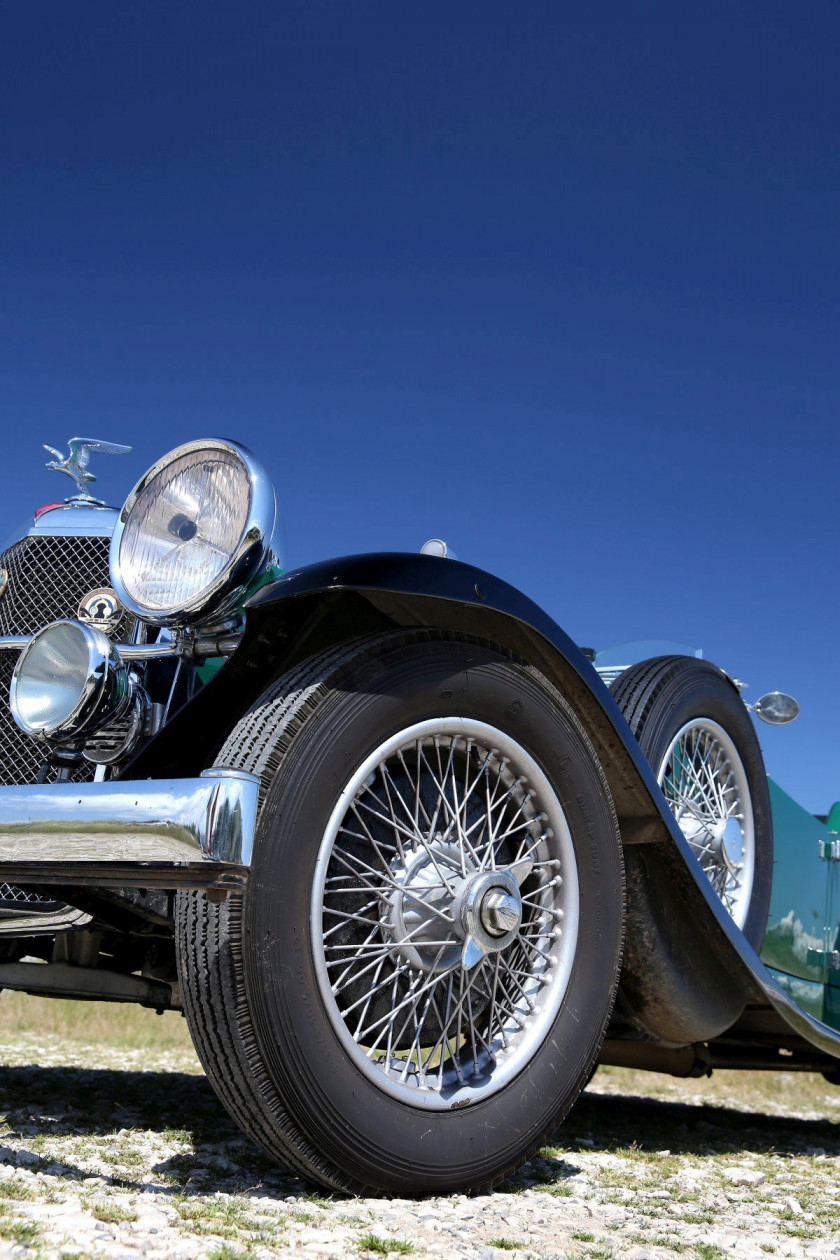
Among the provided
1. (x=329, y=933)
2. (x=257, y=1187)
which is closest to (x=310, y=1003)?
(x=329, y=933)

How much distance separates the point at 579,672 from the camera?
261cm

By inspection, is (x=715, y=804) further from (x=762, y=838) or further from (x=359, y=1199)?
(x=359, y=1199)

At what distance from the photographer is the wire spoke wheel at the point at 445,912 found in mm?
2162

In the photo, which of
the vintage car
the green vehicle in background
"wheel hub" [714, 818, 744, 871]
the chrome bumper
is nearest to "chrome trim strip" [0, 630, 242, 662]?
the vintage car

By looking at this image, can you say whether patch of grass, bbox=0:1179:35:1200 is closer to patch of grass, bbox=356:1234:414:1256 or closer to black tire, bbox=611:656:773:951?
patch of grass, bbox=356:1234:414:1256

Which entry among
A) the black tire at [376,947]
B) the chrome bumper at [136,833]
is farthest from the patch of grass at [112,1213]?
the chrome bumper at [136,833]

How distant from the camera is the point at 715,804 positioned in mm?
3756

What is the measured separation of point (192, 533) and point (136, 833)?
0.86 m

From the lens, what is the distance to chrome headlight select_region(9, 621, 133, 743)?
8.05 feet

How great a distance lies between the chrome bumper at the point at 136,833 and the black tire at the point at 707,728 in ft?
6.43

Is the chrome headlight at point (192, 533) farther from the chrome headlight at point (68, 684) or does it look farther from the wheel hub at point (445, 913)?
the wheel hub at point (445, 913)

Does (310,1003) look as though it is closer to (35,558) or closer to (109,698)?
(109,698)

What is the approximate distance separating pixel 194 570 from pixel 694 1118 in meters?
3.26

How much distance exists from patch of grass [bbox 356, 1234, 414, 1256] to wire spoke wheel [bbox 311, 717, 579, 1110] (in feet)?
1.05
